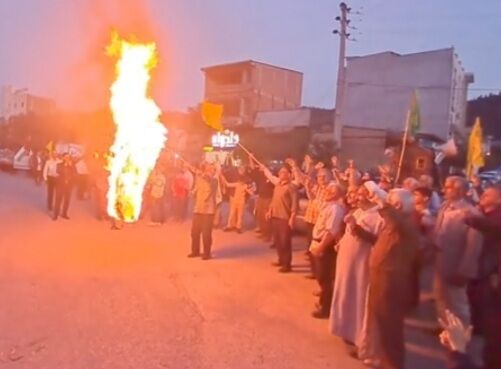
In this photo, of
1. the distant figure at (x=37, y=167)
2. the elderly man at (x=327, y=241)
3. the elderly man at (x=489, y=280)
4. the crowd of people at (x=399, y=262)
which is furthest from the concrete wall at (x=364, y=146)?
the elderly man at (x=489, y=280)

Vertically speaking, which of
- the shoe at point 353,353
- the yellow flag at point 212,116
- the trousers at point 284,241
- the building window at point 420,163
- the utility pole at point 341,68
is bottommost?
the shoe at point 353,353

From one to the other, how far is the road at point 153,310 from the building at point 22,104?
56.3 m

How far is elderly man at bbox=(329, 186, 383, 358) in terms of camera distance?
662cm

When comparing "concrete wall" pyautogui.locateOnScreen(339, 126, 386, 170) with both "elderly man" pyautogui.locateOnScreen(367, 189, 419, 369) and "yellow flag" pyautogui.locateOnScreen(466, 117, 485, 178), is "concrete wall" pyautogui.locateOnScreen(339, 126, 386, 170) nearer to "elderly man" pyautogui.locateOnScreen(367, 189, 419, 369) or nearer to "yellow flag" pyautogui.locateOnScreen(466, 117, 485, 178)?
"yellow flag" pyautogui.locateOnScreen(466, 117, 485, 178)

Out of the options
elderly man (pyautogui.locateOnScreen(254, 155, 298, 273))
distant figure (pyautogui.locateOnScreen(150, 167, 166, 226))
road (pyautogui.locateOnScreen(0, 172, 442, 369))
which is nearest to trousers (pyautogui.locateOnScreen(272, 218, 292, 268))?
elderly man (pyautogui.locateOnScreen(254, 155, 298, 273))

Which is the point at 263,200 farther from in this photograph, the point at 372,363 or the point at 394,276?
the point at 394,276

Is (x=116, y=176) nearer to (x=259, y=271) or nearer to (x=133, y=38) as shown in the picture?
(x=133, y=38)

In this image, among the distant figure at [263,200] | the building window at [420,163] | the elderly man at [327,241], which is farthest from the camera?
the building window at [420,163]

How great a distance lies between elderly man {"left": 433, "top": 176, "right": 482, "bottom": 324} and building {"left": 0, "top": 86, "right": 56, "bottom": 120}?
61.5m

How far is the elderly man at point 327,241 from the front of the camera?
7676 mm

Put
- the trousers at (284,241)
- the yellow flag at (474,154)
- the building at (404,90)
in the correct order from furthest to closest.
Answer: the building at (404,90), the yellow flag at (474,154), the trousers at (284,241)

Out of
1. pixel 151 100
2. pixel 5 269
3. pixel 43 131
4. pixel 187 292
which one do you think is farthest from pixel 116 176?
pixel 43 131

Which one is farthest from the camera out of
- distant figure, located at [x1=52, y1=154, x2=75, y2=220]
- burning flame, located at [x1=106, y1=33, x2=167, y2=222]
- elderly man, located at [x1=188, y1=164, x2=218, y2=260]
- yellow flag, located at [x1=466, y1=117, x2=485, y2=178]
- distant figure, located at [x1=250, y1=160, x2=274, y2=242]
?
distant figure, located at [x1=52, y1=154, x2=75, y2=220]

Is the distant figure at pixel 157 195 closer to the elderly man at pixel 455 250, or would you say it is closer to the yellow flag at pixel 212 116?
the yellow flag at pixel 212 116
